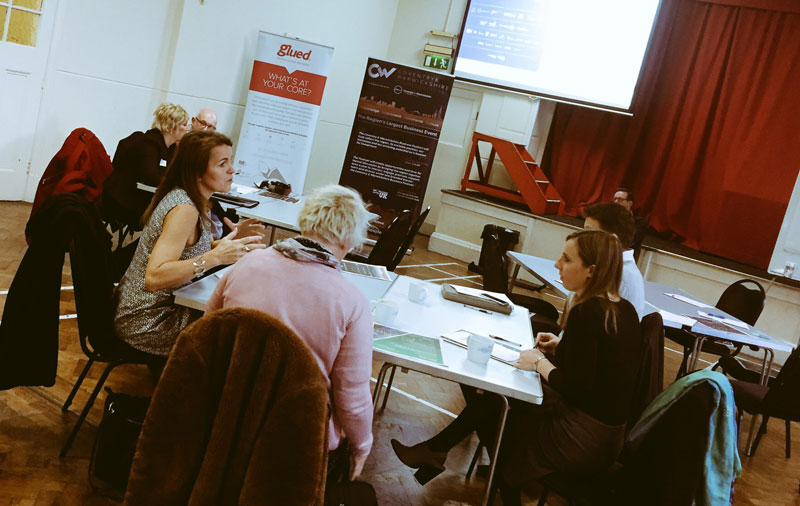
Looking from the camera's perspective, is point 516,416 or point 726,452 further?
point 516,416

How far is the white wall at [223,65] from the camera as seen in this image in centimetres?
626

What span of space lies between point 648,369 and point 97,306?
194 cm

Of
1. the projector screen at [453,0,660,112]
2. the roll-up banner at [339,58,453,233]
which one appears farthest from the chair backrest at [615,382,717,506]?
the projector screen at [453,0,660,112]

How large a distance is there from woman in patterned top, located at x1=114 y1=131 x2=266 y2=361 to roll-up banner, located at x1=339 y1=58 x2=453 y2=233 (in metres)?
4.91

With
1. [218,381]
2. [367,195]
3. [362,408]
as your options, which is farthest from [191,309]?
[367,195]

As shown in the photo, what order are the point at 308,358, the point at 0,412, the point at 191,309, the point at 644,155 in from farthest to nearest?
1. the point at 644,155
2. the point at 0,412
3. the point at 191,309
4. the point at 308,358

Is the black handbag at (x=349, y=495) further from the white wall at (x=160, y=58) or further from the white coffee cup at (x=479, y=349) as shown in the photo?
the white wall at (x=160, y=58)

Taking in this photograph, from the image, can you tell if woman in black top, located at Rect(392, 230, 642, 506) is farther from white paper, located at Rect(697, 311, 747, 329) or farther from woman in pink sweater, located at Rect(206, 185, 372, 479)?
white paper, located at Rect(697, 311, 747, 329)

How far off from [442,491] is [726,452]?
4.28 feet

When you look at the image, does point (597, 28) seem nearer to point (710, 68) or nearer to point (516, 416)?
point (710, 68)

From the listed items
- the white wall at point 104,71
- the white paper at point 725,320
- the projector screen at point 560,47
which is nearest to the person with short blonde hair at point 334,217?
the white paper at point 725,320

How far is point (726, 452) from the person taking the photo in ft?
6.51

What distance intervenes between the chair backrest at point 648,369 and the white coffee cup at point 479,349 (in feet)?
1.84

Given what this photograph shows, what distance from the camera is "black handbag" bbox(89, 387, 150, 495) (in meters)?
2.32
